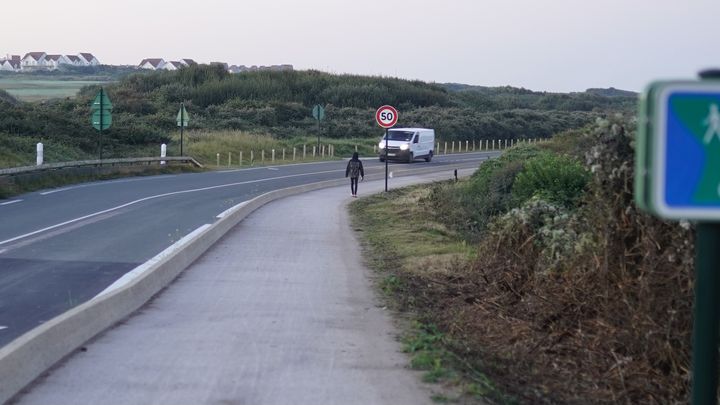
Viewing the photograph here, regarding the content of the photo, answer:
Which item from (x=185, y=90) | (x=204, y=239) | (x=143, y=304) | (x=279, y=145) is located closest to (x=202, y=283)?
(x=143, y=304)

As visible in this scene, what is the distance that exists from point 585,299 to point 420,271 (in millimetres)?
6494

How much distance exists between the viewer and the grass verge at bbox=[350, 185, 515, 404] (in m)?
7.91

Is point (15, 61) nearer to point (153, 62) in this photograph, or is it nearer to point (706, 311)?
point (153, 62)

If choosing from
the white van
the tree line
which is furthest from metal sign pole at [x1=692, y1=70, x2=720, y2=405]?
the white van

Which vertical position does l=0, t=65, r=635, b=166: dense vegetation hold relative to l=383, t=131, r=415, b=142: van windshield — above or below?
above

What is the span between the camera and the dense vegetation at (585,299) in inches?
316

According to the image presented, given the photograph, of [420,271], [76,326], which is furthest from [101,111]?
[76,326]

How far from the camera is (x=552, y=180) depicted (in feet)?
76.9

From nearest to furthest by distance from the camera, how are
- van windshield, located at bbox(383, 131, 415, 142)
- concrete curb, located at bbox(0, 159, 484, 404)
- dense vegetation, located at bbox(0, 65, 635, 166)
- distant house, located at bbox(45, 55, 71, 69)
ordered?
1. concrete curb, located at bbox(0, 159, 484, 404)
2. dense vegetation, located at bbox(0, 65, 635, 166)
3. van windshield, located at bbox(383, 131, 415, 142)
4. distant house, located at bbox(45, 55, 71, 69)

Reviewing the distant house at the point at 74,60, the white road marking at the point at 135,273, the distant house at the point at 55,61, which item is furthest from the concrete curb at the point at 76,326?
the distant house at the point at 74,60

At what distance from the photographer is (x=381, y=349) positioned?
379 inches

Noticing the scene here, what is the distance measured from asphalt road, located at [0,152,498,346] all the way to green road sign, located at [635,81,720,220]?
8.19 metres

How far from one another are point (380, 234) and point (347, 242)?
1.75m

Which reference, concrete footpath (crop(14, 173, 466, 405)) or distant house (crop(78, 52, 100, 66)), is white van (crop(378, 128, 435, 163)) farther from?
distant house (crop(78, 52, 100, 66))
